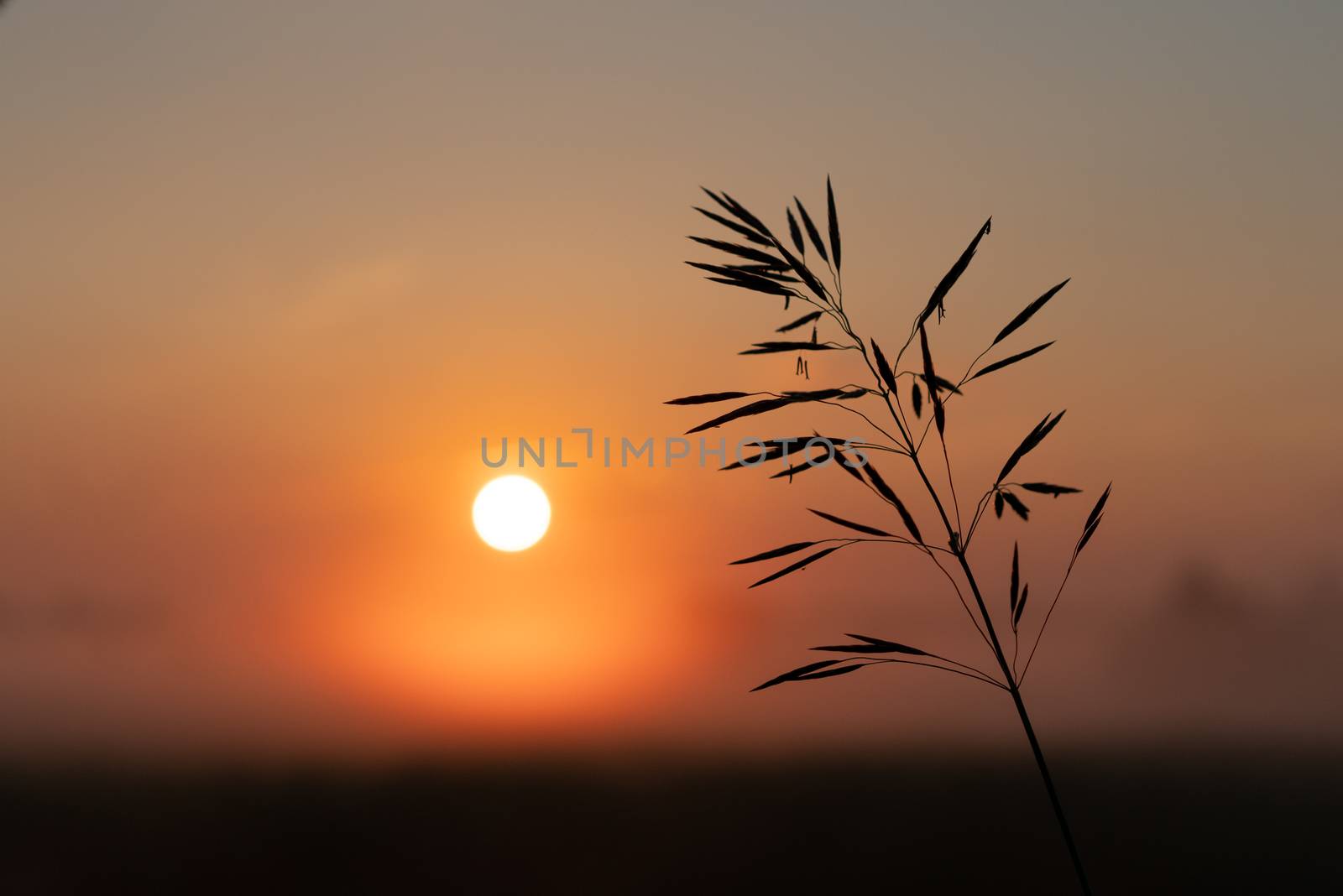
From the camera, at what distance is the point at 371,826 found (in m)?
68.0

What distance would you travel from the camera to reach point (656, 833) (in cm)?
6353

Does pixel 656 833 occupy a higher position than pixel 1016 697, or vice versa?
pixel 656 833

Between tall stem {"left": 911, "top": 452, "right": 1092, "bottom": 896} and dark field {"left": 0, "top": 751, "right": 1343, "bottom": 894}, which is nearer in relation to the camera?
tall stem {"left": 911, "top": 452, "right": 1092, "bottom": 896}

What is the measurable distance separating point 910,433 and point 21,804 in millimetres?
85335

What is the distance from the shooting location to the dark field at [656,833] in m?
55.5

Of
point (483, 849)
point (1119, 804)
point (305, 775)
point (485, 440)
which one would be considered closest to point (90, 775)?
point (305, 775)

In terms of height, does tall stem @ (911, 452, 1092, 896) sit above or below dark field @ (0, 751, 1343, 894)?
below

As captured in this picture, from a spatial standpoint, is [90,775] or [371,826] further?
[90,775]

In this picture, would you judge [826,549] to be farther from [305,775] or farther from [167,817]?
[305,775]

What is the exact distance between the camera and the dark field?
5547cm

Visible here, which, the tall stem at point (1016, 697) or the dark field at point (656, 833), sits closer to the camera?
the tall stem at point (1016, 697)

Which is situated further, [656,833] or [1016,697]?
[656,833]

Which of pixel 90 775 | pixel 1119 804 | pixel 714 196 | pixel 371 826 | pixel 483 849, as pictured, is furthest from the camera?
pixel 90 775

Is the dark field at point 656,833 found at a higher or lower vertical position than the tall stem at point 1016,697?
higher
